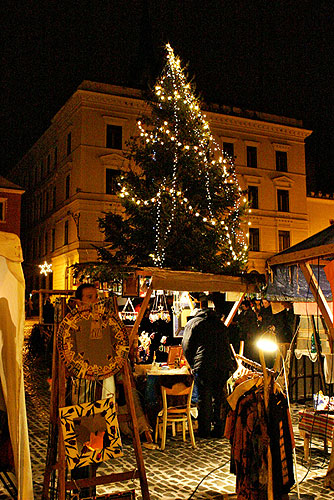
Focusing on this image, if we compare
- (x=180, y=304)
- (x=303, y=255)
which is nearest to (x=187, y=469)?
(x=303, y=255)

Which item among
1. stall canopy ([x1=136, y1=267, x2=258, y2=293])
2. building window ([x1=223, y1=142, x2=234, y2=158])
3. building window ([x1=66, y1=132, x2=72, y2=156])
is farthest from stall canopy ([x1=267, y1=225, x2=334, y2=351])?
building window ([x1=223, y1=142, x2=234, y2=158])

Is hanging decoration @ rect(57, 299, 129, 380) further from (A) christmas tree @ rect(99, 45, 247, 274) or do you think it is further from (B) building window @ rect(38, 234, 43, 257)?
(B) building window @ rect(38, 234, 43, 257)

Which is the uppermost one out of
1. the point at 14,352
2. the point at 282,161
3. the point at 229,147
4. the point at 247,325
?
the point at 229,147

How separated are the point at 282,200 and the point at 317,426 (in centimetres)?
3297

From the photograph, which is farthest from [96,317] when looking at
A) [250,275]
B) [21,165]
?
[21,165]

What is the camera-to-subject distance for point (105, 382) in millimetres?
4875

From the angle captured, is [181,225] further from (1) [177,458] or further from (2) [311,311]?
(1) [177,458]

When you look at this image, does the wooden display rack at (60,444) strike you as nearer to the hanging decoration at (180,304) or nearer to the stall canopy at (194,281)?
the stall canopy at (194,281)

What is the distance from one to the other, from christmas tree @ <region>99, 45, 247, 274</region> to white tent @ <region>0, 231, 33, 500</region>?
422 inches

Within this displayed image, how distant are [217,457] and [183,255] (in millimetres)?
9355

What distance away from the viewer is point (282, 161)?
38.2 m

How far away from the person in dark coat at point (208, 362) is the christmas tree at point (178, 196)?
24.2 feet

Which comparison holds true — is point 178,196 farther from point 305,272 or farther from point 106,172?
point 106,172

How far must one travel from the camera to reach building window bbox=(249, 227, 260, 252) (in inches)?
1401
